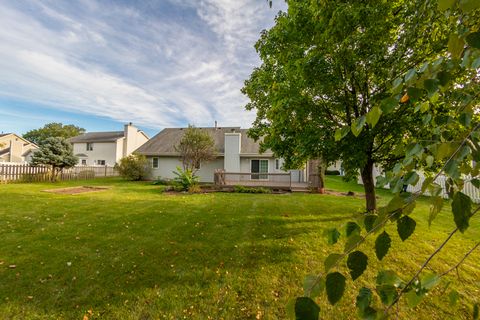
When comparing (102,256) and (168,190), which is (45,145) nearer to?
(168,190)

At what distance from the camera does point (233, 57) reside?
11.0 metres

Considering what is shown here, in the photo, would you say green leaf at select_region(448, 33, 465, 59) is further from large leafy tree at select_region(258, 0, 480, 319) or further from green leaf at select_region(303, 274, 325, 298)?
green leaf at select_region(303, 274, 325, 298)

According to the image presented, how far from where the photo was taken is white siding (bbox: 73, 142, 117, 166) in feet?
102

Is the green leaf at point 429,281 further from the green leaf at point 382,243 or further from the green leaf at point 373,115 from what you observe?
the green leaf at point 373,115

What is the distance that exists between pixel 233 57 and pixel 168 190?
8889 mm

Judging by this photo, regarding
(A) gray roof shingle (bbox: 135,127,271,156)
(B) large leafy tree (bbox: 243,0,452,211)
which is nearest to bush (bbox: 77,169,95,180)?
(A) gray roof shingle (bbox: 135,127,271,156)

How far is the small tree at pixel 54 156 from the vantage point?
1688 cm

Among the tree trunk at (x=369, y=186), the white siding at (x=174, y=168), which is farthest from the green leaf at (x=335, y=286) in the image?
the white siding at (x=174, y=168)

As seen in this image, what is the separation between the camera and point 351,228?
82 cm

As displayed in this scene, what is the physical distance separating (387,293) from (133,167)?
2236cm

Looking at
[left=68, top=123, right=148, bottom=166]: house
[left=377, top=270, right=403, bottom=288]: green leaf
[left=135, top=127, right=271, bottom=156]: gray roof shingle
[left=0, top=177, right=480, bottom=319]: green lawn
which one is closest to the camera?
[left=377, top=270, right=403, bottom=288]: green leaf

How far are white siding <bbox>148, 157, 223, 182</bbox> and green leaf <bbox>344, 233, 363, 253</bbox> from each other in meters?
21.1

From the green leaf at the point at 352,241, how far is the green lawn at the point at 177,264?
151 cm

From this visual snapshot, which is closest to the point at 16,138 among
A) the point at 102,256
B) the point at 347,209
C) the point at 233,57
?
the point at 233,57
